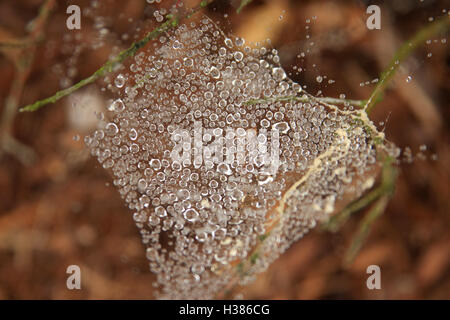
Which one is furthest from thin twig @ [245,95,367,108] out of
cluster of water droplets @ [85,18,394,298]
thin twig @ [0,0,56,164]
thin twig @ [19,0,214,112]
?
thin twig @ [0,0,56,164]

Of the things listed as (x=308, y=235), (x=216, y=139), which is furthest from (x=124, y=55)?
(x=308, y=235)

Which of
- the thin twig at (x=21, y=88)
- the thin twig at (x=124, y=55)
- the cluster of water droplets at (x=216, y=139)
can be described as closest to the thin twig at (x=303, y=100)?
the cluster of water droplets at (x=216, y=139)

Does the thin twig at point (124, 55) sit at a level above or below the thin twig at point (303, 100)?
above

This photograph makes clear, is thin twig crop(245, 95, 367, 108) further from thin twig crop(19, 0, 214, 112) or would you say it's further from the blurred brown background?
thin twig crop(19, 0, 214, 112)

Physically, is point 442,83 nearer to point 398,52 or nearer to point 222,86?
point 398,52

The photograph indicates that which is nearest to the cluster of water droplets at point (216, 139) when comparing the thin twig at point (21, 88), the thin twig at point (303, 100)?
the thin twig at point (303, 100)

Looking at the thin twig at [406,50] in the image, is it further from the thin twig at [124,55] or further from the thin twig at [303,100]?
the thin twig at [124,55]
